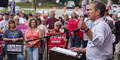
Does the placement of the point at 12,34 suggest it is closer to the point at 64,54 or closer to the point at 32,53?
the point at 32,53

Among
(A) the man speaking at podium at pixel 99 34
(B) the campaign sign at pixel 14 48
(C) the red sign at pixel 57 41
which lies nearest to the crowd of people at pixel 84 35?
(A) the man speaking at podium at pixel 99 34

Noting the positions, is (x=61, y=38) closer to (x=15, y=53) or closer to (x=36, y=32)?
(x=36, y=32)

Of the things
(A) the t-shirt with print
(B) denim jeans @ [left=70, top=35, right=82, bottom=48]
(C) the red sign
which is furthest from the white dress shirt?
(B) denim jeans @ [left=70, top=35, right=82, bottom=48]

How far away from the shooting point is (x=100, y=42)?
3105 mm

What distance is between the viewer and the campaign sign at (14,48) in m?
6.52

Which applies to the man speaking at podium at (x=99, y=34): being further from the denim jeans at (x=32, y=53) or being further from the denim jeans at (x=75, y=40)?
the denim jeans at (x=75, y=40)

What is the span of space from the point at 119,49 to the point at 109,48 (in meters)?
5.22

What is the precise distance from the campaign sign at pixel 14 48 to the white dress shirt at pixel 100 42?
3.43 metres

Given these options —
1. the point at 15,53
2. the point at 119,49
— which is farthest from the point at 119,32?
the point at 15,53

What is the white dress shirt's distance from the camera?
3.11 metres

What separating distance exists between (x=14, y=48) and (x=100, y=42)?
3.86 m

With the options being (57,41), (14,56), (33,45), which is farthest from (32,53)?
(57,41)

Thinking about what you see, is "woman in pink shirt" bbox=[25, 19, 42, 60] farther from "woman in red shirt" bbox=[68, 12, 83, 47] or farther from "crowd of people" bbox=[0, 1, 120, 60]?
"woman in red shirt" bbox=[68, 12, 83, 47]

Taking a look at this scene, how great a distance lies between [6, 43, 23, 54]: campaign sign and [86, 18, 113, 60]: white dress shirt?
343 cm
